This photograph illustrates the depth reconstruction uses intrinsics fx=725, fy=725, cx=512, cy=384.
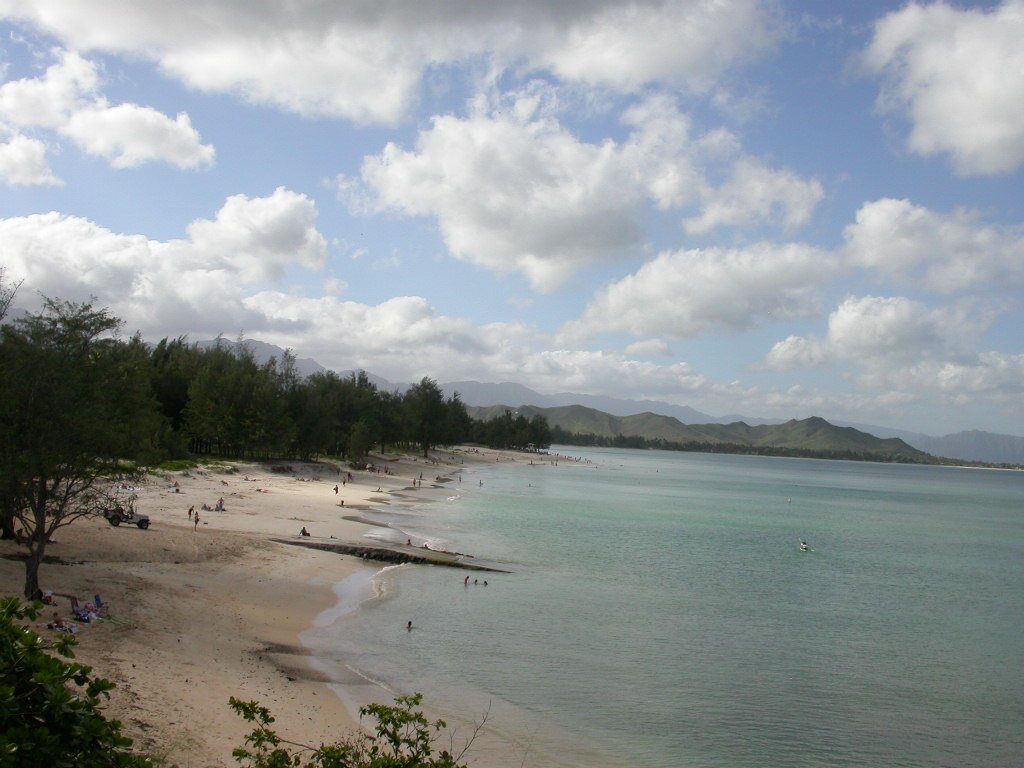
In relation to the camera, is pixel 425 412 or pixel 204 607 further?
pixel 425 412

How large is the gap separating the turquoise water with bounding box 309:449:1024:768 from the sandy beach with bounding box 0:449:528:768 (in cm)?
266

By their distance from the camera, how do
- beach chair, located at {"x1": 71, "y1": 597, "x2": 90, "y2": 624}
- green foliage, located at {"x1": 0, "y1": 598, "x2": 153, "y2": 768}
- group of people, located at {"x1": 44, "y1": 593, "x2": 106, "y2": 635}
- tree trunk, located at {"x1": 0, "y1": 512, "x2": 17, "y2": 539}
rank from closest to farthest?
green foliage, located at {"x1": 0, "y1": 598, "x2": 153, "y2": 768}, group of people, located at {"x1": 44, "y1": 593, "x2": 106, "y2": 635}, beach chair, located at {"x1": 71, "y1": 597, "x2": 90, "y2": 624}, tree trunk, located at {"x1": 0, "y1": 512, "x2": 17, "y2": 539}

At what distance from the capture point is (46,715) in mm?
5391

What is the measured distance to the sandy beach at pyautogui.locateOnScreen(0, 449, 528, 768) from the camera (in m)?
15.0

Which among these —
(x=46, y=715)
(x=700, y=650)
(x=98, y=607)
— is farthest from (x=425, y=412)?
(x=46, y=715)

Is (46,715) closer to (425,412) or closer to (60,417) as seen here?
(60,417)

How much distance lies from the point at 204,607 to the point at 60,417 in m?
8.00

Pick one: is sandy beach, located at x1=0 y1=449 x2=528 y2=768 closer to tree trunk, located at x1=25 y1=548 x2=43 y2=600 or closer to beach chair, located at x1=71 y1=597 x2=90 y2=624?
beach chair, located at x1=71 y1=597 x2=90 y2=624

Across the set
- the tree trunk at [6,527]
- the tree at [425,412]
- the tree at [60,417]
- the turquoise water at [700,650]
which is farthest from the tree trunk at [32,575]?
the tree at [425,412]

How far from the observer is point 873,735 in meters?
20.2

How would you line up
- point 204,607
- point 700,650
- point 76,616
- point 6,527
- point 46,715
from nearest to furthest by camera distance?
1. point 46,715
2. point 76,616
3. point 204,607
4. point 6,527
5. point 700,650

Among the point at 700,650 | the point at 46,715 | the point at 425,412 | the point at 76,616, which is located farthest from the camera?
the point at 425,412

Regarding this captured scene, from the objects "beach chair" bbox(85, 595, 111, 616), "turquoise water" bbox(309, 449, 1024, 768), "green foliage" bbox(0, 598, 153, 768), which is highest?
"green foliage" bbox(0, 598, 153, 768)

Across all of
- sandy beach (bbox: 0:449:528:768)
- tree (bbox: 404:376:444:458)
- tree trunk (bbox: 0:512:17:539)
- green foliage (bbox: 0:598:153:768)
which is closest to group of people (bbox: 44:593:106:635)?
sandy beach (bbox: 0:449:528:768)
